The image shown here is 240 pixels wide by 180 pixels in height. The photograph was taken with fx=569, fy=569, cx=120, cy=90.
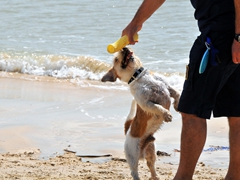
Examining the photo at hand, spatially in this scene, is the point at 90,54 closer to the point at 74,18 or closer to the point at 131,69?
the point at 74,18

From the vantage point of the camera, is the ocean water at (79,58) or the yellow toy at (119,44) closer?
the yellow toy at (119,44)

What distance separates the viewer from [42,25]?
15047 mm

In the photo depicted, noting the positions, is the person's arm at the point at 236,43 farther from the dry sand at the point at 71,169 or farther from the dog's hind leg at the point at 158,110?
the dry sand at the point at 71,169

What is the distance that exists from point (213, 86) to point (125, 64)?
3.81 feet

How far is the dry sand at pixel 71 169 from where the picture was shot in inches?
203

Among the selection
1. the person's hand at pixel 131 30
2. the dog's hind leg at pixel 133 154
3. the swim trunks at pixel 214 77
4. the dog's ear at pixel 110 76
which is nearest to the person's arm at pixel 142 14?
the person's hand at pixel 131 30

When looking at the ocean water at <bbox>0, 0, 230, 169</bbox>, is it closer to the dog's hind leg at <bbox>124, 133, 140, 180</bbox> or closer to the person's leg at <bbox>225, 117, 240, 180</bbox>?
the dog's hind leg at <bbox>124, 133, 140, 180</bbox>

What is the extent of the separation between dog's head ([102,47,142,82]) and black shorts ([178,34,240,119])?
93cm

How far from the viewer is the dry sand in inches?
203

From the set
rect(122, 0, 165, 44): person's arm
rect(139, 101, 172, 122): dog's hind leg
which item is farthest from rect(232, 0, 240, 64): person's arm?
rect(139, 101, 172, 122): dog's hind leg

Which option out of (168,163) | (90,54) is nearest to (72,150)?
(168,163)

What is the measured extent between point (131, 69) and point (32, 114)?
304cm

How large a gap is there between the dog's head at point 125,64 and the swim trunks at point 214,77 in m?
0.94

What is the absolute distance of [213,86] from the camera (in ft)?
12.7
